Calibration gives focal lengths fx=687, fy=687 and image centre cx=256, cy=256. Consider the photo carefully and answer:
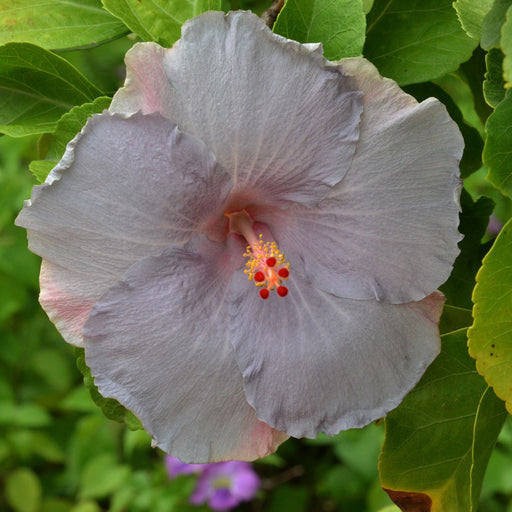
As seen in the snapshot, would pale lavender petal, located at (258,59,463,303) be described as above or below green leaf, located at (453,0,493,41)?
below

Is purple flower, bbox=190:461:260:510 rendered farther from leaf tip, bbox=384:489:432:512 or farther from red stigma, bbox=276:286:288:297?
red stigma, bbox=276:286:288:297

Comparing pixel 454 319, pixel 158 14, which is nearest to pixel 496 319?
pixel 454 319

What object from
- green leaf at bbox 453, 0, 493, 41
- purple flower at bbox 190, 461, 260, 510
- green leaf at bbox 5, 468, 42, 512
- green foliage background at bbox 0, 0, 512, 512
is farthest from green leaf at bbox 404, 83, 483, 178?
green leaf at bbox 5, 468, 42, 512

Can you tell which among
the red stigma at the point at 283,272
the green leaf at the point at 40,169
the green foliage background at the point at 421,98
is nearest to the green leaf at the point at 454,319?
the green foliage background at the point at 421,98

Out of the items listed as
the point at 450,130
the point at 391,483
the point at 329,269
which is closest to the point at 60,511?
the point at 391,483

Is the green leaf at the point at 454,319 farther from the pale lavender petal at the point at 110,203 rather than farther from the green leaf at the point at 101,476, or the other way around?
the green leaf at the point at 101,476
